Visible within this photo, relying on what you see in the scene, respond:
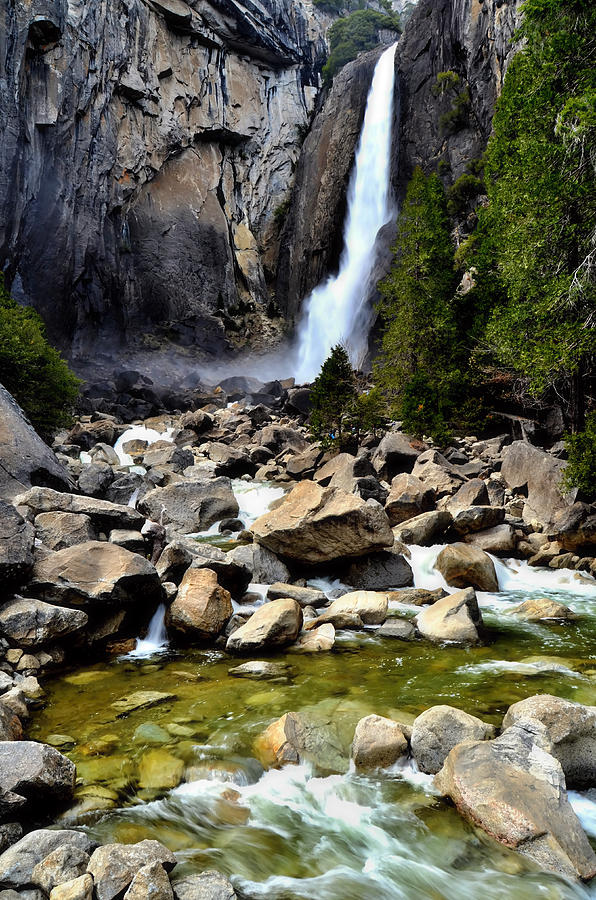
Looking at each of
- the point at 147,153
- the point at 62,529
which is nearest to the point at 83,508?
the point at 62,529

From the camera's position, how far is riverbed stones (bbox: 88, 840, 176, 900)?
2895mm

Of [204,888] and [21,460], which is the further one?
[21,460]

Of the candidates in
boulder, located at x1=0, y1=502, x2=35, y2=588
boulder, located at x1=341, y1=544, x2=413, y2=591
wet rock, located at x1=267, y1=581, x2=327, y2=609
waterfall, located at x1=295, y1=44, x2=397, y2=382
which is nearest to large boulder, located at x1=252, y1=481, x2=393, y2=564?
boulder, located at x1=341, y1=544, x2=413, y2=591

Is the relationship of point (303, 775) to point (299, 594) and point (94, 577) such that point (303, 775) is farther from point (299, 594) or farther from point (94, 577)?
point (299, 594)

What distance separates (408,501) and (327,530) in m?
4.58

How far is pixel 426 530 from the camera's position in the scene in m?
11.1

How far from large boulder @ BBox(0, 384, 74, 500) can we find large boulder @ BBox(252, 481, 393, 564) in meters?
4.92

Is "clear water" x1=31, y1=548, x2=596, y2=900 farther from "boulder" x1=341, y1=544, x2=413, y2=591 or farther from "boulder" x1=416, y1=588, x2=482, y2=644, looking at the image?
"boulder" x1=341, y1=544, x2=413, y2=591

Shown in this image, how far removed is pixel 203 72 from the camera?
2185 inches

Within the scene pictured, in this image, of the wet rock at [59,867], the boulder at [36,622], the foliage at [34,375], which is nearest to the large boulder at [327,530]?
the boulder at [36,622]

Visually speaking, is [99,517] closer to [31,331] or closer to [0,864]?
[0,864]

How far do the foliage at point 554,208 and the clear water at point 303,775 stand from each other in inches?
278

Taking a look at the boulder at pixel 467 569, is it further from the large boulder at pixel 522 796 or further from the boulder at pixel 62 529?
the boulder at pixel 62 529

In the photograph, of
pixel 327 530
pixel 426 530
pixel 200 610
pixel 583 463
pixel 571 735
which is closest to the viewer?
pixel 571 735
